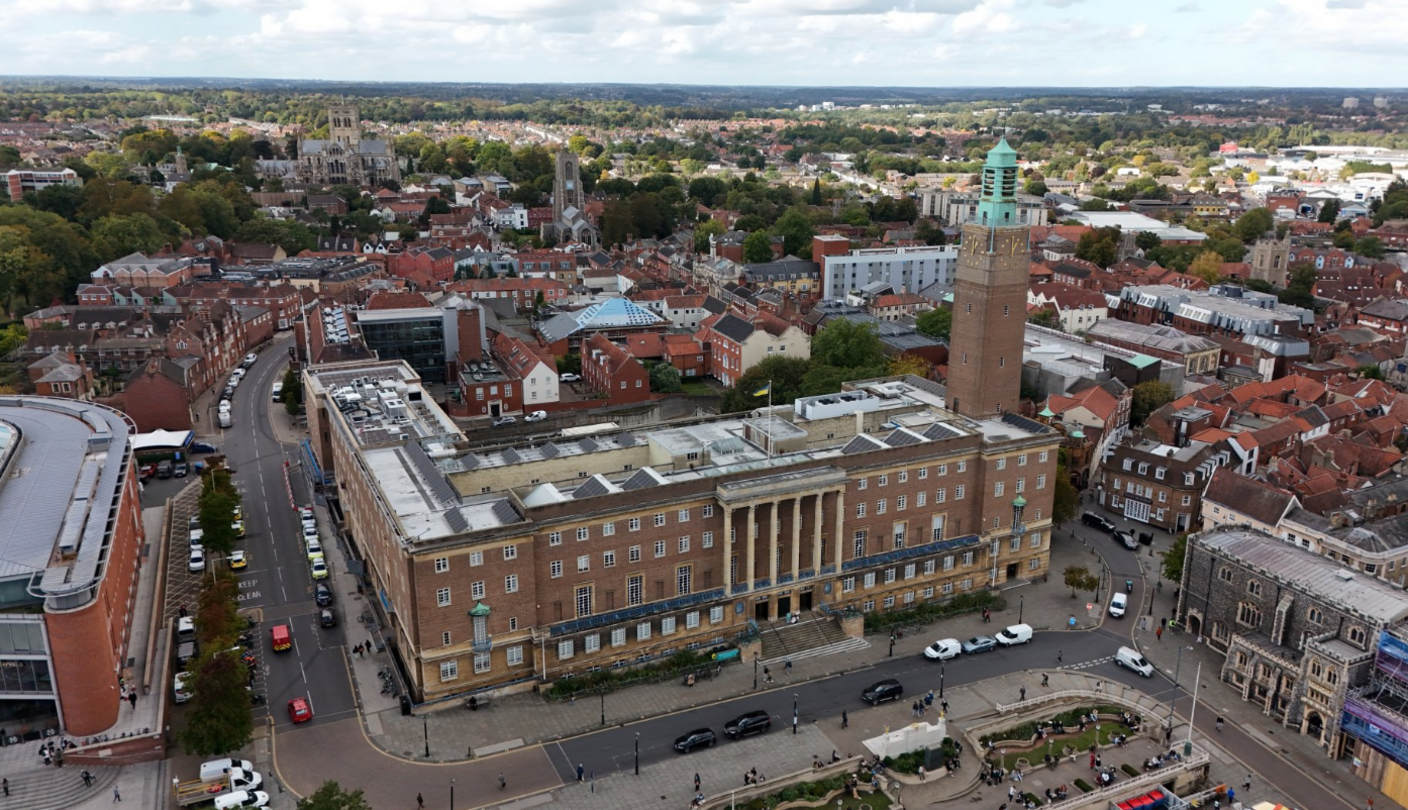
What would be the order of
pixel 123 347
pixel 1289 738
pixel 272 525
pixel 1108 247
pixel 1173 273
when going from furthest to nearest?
1. pixel 1108 247
2. pixel 1173 273
3. pixel 123 347
4. pixel 272 525
5. pixel 1289 738

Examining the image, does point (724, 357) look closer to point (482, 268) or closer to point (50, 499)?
point (482, 268)

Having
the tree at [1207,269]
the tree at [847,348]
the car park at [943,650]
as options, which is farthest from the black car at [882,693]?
the tree at [1207,269]

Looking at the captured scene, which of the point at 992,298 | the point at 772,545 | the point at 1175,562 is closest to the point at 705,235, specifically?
the point at 992,298

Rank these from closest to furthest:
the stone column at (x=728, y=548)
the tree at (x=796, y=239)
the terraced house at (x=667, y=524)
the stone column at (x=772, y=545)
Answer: the terraced house at (x=667, y=524) → the stone column at (x=728, y=548) → the stone column at (x=772, y=545) → the tree at (x=796, y=239)

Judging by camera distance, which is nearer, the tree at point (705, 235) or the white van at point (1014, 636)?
the white van at point (1014, 636)

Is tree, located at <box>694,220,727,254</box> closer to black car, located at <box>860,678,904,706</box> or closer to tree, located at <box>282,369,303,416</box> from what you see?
tree, located at <box>282,369,303,416</box>

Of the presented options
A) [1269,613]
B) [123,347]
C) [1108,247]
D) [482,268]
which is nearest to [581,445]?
[1269,613]

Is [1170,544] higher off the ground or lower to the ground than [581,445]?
lower

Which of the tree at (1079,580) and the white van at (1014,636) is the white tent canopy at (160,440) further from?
the tree at (1079,580)
